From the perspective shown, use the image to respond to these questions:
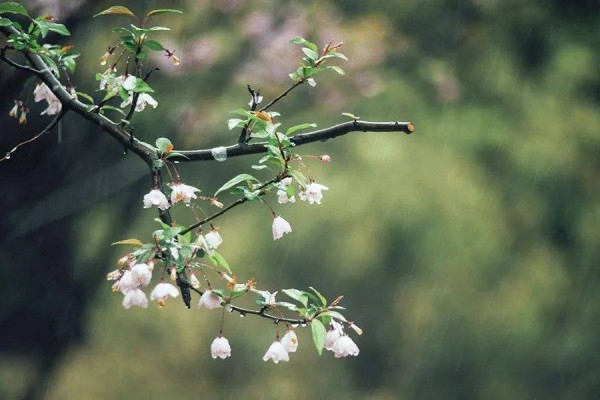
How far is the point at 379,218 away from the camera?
321cm

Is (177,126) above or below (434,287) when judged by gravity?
above

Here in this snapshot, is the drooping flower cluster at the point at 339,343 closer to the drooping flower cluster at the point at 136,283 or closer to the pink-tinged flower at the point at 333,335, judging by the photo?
the pink-tinged flower at the point at 333,335

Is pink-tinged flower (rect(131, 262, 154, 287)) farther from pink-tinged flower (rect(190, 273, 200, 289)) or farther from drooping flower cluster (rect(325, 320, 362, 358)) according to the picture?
drooping flower cluster (rect(325, 320, 362, 358))

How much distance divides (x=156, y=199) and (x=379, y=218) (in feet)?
7.23

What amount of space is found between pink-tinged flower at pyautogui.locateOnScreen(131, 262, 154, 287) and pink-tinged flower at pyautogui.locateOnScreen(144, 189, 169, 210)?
102 mm

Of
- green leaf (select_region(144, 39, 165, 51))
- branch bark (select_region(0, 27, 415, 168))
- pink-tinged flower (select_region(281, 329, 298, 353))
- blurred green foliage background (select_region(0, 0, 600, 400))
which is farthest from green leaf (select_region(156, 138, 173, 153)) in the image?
blurred green foliage background (select_region(0, 0, 600, 400))

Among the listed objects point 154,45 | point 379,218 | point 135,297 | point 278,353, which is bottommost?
point 379,218

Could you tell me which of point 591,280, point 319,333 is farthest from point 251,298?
point 319,333

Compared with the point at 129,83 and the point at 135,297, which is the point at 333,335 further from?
the point at 129,83

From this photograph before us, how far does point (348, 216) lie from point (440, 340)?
2.08ft

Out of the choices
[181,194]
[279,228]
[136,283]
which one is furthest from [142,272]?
[279,228]

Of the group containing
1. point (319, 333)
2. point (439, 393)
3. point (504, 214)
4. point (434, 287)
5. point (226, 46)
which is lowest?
point (439, 393)

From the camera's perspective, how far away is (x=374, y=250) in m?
3.23

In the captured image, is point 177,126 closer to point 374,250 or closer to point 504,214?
point 374,250
